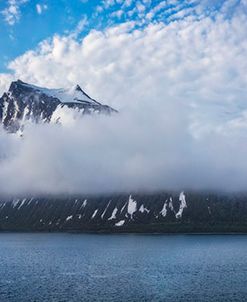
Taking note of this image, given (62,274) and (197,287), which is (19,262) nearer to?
(62,274)

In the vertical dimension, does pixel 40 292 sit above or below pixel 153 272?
below

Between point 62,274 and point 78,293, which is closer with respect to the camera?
point 78,293

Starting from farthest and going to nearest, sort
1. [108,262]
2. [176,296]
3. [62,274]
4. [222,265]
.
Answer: [108,262]
[222,265]
[62,274]
[176,296]

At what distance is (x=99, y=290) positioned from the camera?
4835 inches

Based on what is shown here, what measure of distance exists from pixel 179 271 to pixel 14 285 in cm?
5753

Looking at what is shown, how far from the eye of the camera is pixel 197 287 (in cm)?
12462

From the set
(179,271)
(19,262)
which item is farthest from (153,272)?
(19,262)

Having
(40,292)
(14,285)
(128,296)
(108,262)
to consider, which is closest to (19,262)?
(108,262)

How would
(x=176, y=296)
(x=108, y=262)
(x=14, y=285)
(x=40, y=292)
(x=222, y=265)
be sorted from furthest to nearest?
1. (x=108, y=262)
2. (x=222, y=265)
3. (x=14, y=285)
4. (x=40, y=292)
5. (x=176, y=296)

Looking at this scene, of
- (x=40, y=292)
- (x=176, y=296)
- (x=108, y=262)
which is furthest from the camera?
(x=108, y=262)

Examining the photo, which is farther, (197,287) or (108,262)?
(108,262)

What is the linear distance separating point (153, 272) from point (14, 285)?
48.8 meters

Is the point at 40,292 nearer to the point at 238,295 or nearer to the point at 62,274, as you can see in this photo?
the point at 62,274

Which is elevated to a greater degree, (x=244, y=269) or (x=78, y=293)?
(x=244, y=269)
